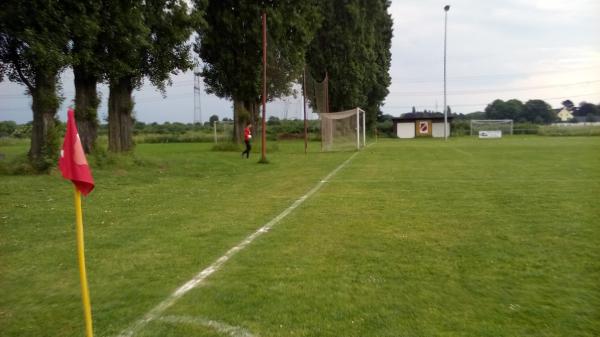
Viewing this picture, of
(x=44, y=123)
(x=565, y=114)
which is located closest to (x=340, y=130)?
(x=44, y=123)

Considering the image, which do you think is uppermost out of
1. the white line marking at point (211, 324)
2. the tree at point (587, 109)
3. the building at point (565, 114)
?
the tree at point (587, 109)

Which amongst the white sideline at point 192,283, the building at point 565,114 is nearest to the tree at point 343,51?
the white sideline at point 192,283

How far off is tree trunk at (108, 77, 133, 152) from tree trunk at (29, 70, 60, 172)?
414 centimetres

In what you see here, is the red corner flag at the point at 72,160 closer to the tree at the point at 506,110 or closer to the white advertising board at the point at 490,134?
the white advertising board at the point at 490,134

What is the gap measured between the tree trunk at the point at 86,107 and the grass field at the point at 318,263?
594 centimetres

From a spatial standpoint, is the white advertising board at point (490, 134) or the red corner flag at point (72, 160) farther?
the white advertising board at point (490, 134)

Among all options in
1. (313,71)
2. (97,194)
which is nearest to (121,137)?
(97,194)

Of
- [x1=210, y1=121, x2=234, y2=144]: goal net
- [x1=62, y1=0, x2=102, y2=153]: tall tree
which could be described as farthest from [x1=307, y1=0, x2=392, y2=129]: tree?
[x1=62, y1=0, x2=102, y2=153]: tall tree

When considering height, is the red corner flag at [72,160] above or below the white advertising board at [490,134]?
below

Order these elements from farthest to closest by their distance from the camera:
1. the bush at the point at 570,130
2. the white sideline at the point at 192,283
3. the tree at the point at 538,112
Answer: the tree at the point at 538,112, the bush at the point at 570,130, the white sideline at the point at 192,283

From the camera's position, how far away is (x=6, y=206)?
29.0ft

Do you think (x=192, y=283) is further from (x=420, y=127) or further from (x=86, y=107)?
(x=420, y=127)

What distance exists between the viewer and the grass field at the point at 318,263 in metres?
3.59

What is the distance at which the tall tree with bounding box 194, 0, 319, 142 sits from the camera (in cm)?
2688
